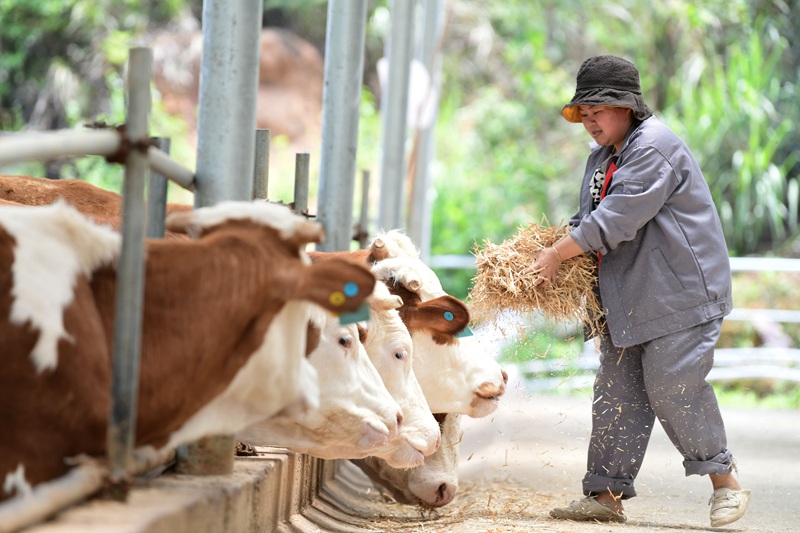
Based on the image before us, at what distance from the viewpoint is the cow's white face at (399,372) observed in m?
4.10

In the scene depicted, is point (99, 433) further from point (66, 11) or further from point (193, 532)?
point (66, 11)

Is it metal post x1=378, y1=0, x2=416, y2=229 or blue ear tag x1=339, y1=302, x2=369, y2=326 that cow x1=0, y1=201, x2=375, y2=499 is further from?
metal post x1=378, y1=0, x2=416, y2=229

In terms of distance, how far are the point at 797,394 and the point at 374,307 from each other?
30.3 ft

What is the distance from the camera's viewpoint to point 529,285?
4.64 meters

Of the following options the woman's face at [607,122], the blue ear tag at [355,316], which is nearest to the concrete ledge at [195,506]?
the blue ear tag at [355,316]

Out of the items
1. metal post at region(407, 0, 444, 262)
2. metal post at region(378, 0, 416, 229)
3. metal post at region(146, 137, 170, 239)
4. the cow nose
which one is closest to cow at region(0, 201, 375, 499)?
metal post at region(146, 137, 170, 239)

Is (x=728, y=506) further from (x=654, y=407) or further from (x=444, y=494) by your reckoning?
(x=444, y=494)

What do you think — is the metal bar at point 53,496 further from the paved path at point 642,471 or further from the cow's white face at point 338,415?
the paved path at point 642,471

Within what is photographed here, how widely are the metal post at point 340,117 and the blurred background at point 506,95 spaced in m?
7.77

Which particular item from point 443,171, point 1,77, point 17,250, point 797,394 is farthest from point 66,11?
point 17,250

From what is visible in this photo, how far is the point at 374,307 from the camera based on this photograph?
4.14 meters

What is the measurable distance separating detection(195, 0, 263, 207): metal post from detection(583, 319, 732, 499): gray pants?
196 centimetres

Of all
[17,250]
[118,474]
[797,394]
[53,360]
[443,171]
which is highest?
[443,171]

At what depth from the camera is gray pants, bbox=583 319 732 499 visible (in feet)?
14.9
